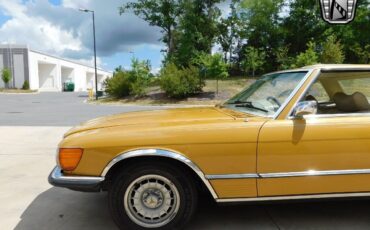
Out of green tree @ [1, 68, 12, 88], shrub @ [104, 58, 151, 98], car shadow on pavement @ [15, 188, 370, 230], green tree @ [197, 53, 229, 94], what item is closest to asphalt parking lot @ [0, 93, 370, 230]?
car shadow on pavement @ [15, 188, 370, 230]

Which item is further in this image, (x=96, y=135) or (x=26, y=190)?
(x=26, y=190)

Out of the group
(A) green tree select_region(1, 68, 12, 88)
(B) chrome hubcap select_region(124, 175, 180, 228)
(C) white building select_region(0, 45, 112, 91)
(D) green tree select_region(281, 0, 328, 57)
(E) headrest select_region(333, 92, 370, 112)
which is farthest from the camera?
(C) white building select_region(0, 45, 112, 91)

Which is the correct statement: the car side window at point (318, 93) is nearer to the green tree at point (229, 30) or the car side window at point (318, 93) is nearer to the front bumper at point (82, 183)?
the front bumper at point (82, 183)

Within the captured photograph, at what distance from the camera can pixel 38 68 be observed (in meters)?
64.8

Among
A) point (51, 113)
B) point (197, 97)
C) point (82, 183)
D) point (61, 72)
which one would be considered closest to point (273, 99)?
point (82, 183)

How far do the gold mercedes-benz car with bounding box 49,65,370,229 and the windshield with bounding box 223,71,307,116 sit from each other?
11cm

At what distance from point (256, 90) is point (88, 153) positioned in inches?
79.4

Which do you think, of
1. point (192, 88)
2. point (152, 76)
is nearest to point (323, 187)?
point (192, 88)

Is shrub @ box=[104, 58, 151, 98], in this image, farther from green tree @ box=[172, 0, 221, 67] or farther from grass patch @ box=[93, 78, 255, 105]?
green tree @ box=[172, 0, 221, 67]

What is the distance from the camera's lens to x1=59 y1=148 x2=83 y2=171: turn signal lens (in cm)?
308

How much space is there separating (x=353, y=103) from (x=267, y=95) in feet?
3.07

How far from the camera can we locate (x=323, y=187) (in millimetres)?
3162

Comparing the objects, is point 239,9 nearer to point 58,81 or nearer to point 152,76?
point 152,76

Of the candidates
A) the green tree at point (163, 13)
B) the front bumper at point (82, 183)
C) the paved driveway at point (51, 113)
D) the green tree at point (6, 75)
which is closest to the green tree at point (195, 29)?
the green tree at point (163, 13)
